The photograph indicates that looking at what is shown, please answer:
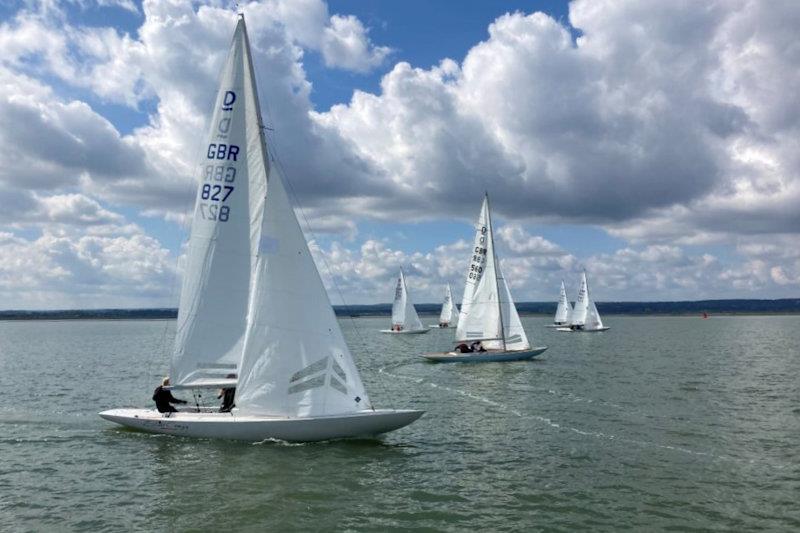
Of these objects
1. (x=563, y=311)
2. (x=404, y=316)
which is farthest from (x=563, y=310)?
(x=404, y=316)

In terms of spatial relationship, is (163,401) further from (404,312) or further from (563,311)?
(563,311)

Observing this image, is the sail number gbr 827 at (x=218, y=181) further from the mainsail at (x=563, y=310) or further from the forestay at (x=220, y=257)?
the mainsail at (x=563, y=310)

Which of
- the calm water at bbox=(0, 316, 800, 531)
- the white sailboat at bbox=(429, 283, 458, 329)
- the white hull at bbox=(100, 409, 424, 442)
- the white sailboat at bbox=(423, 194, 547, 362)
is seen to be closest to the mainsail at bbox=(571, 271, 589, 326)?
the white sailboat at bbox=(429, 283, 458, 329)

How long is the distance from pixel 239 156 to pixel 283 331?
19.4 ft

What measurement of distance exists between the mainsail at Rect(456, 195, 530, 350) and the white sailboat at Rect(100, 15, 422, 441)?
30956 millimetres

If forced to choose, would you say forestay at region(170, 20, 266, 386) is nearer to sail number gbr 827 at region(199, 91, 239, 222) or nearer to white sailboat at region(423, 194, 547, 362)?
sail number gbr 827 at region(199, 91, 239, 222)

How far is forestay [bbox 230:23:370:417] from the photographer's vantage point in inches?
758

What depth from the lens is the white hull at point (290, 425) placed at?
19016 millimetres

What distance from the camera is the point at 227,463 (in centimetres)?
1814

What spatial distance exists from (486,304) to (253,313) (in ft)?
107

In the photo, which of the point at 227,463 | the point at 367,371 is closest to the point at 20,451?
the point at 227,463

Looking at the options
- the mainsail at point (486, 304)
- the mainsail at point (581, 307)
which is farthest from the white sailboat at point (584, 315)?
the mainsail at point (486, 304)

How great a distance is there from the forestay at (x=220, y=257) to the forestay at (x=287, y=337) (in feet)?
2.60

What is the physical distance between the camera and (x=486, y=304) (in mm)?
49750
